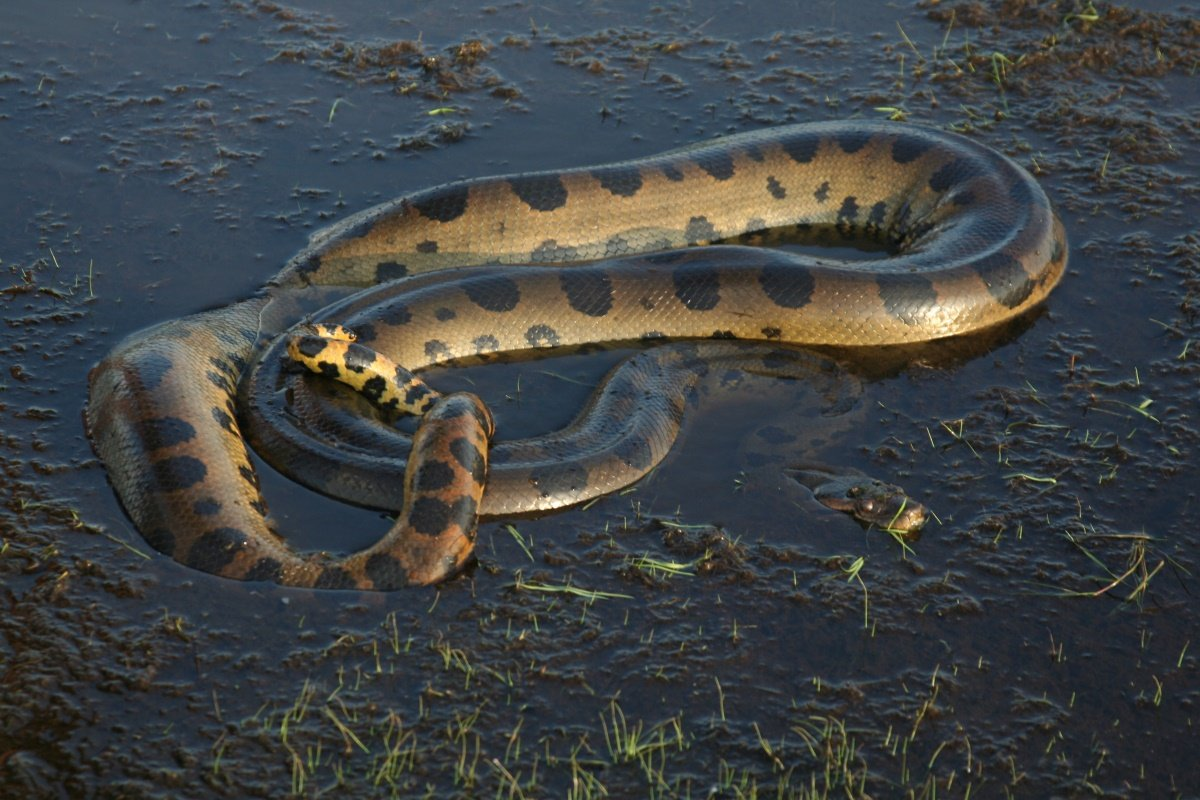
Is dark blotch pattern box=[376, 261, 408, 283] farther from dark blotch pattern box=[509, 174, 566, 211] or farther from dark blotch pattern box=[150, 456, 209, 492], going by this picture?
dark blotch pattern box=[150, 456, 209, 492]

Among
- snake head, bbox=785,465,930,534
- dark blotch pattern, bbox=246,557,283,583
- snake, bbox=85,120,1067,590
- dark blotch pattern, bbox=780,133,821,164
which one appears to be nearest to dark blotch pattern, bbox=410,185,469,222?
snake, bbox=85,120,1067,590

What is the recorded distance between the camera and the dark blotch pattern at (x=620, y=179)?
38.8ft

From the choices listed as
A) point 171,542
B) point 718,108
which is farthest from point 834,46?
point 171,542

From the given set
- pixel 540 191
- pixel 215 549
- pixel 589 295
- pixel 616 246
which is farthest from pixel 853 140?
pixel 215 549

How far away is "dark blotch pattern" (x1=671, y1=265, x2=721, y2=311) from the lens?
10578 mm

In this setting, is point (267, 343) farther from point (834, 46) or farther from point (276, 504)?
point (834, 46)

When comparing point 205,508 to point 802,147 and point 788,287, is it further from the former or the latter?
point 802,147

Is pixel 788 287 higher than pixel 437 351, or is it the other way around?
pixel 788 287

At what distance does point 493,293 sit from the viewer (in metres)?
10.5

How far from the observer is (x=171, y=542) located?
8258 millimetres

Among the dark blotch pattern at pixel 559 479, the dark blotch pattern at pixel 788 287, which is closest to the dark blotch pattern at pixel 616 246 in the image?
the dark blotch pattern at pixel 788 287

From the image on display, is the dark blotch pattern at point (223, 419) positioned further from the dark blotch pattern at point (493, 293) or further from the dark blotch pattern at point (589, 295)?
the dark blotch pattern at point (589, 295)

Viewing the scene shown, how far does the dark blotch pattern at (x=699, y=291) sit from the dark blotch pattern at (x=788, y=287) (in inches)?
13.9

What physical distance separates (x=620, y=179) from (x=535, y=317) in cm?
196
